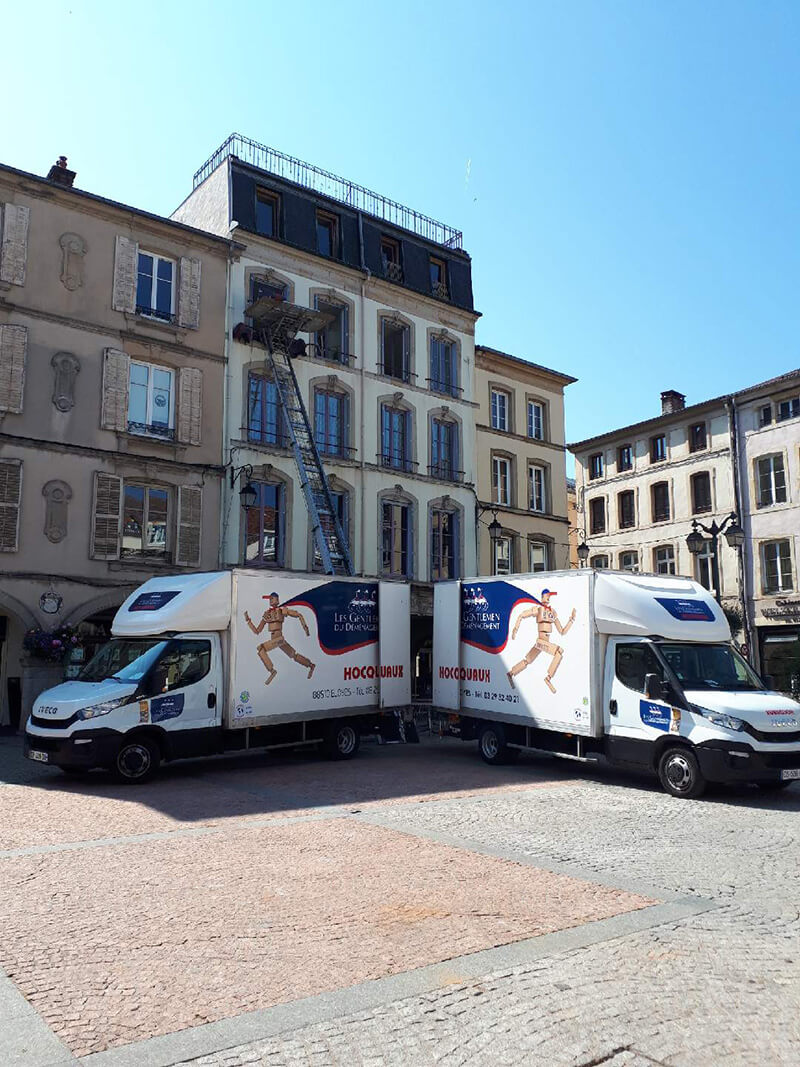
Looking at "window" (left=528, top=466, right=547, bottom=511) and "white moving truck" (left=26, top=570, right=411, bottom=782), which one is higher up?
"window" (left=528, top=466, right=547, bottom=511)

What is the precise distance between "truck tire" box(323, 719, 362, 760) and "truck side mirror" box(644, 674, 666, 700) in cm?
550

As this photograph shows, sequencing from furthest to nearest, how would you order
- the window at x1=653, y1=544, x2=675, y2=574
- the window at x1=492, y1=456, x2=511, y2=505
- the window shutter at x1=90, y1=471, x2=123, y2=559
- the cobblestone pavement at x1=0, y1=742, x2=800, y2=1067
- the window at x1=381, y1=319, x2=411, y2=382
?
the window at x1=653, y1=544, x2=675, y2=574 → the window at x1=492, y1=456, x2=511, y2=505 → the window at x1=381, y1=319, x2=411, y2=382 → the window shutter at x1=90, y1=471, x2=123, y2=559 → the cobblestone pavement at x1=0, y1=742, x2=800, y2=1067

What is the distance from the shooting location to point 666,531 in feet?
123

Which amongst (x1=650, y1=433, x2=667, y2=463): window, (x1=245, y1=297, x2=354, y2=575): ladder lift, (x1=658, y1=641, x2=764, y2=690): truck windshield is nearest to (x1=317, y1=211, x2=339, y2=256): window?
(x1=245, y1=297, x2=354, y2=575): ladder lift

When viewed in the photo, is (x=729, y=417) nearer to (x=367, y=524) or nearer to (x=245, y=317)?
(x=367, y=524)

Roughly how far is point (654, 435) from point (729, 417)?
4.05 m

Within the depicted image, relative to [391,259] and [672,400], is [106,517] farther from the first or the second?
[672,400]

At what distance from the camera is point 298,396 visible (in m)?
23.0

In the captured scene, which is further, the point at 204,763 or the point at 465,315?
the point at 465,315

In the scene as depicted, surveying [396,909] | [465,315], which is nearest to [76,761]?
[396,909]

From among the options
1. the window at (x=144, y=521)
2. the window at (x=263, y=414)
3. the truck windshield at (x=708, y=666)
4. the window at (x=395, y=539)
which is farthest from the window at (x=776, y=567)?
the window at (x=144, y=521)

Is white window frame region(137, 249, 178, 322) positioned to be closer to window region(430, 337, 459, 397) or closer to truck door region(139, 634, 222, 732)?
window region(430, 337, 459, 397)

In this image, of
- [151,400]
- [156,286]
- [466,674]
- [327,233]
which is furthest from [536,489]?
[466,674]

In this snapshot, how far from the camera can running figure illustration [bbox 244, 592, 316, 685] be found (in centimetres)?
1371
